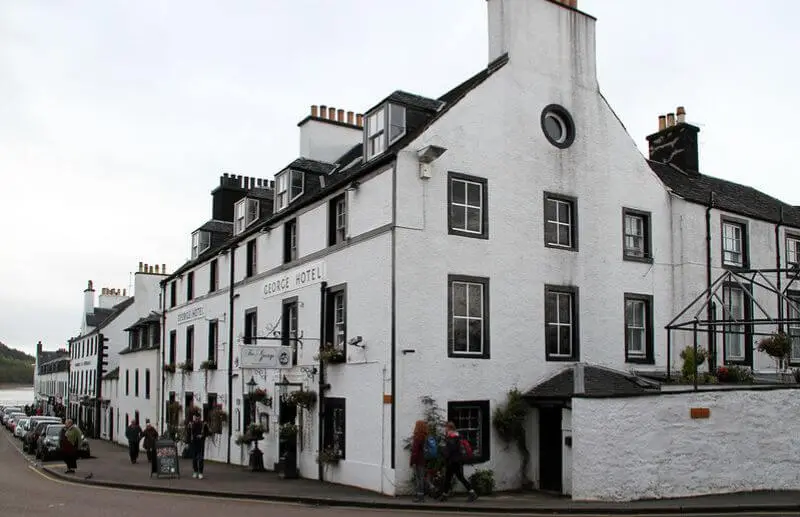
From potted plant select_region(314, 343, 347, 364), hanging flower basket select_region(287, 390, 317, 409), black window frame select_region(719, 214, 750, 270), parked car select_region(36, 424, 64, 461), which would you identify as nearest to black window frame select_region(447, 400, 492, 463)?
potted plant select_region(314, 343, 347, 364)

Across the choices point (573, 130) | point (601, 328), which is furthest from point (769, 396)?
point (573, 130)

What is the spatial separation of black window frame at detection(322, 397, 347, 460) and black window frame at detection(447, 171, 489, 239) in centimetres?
509

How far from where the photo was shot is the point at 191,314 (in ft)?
112

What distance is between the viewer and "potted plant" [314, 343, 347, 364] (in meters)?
20.2

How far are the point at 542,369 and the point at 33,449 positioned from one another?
2688cm

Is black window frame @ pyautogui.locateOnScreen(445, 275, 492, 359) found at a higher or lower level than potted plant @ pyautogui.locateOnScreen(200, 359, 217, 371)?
higher

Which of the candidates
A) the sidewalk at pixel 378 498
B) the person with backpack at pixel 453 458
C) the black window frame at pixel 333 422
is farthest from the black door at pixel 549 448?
the black window frame at pixel 333 422

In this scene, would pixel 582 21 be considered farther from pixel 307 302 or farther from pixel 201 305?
pixel 201 305

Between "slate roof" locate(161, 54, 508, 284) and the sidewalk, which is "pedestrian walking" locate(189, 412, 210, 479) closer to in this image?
the sidewalk

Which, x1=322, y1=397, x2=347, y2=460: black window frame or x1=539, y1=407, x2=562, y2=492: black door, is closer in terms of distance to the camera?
x1=539, y1=407, x2=562, y2=492: black door

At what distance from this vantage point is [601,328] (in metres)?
21.2

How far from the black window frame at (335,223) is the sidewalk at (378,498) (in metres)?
6.27

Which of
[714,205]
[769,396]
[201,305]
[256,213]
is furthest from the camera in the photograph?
[201,305]

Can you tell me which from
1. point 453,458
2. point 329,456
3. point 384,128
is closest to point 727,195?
point 384,128
